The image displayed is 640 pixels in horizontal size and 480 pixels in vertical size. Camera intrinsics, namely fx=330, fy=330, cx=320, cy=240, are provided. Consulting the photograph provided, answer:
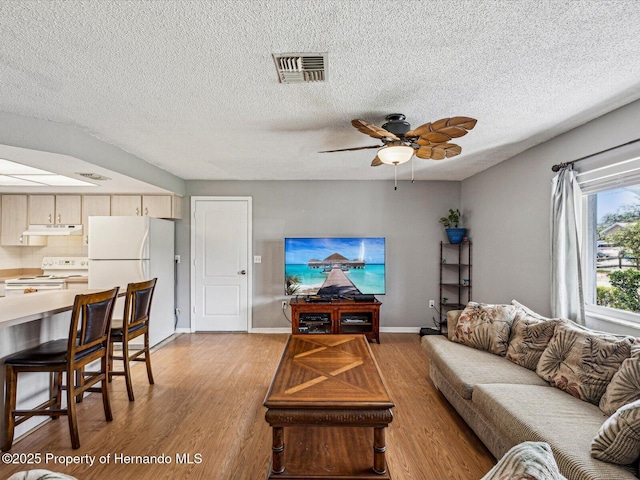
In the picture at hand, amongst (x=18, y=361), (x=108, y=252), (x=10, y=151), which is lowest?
(x=18, y=361)

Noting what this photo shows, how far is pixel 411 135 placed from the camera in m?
2.45

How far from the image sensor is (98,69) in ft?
6.31

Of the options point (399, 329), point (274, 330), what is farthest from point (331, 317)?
point (399, 329)

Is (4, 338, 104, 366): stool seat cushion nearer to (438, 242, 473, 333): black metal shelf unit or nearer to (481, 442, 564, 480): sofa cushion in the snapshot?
(481, 442, 564, 480): sofa cushion

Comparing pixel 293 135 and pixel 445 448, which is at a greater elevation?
pixel 293 135

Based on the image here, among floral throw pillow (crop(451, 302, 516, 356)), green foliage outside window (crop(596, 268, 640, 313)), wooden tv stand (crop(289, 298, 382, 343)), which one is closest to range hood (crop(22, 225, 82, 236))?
wooden tv stand (crop(289, 298, 382, 343))

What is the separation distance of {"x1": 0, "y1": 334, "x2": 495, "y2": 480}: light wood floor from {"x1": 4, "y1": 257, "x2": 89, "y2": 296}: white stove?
212cm

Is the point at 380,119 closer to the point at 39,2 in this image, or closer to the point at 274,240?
the point at 39,2

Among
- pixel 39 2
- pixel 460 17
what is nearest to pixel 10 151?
Result: pixel 39 2

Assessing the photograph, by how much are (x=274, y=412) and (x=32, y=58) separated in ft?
7.71

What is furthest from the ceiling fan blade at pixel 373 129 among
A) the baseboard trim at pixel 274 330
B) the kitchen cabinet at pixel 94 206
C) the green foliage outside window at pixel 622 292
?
the kitchen cabinet at pixel 94 206

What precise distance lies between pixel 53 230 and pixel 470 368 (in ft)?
18.3

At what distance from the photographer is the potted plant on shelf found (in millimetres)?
4926

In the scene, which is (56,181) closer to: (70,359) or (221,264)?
(221,264)
